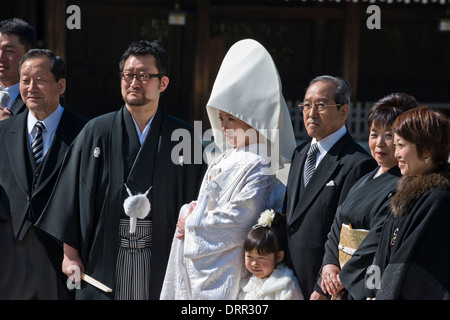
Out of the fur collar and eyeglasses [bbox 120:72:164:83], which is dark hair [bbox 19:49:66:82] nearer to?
eyeglasses [bbox 120:72:164:83]

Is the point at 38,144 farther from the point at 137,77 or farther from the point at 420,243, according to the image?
the point at 420,243

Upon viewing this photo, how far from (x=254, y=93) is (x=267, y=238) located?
83 centimetres

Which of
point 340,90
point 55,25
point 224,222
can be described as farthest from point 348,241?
point 55,25

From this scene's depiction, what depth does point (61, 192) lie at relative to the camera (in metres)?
3.85

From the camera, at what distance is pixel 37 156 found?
407 centimetres

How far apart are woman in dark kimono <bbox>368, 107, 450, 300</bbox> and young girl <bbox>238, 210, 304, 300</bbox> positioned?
0.59m

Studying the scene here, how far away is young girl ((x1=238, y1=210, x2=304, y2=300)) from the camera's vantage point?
3.48 m

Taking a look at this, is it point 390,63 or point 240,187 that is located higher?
point 390,63

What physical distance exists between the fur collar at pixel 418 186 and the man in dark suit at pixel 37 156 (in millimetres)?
2141

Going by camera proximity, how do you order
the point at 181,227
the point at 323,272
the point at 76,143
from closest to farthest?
1. the point at 323,272
2. the point at 181,227
3. the point at 76,143

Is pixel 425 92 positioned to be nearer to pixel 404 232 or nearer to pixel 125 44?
pixel 125 44

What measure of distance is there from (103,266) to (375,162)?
169 cm

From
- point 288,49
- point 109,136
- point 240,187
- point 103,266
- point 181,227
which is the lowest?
point 103,266

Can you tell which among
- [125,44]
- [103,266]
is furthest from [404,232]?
[125,44]
